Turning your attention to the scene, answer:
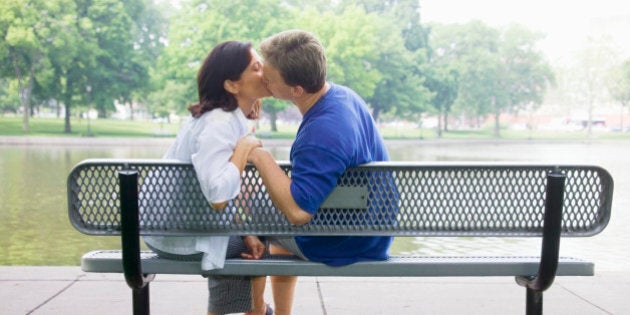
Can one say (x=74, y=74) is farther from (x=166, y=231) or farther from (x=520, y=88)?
(x=520, y=88)

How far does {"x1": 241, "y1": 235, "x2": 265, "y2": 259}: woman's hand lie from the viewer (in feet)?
6.38

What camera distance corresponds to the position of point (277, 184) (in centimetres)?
171

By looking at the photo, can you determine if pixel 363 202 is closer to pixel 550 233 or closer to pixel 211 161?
pixel 211 161

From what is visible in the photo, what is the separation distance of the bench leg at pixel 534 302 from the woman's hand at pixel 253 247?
88 cm

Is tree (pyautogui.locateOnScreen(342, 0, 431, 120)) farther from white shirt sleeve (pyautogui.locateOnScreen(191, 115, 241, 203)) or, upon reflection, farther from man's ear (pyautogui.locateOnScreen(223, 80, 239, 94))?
white shirt sleeve (pyautogui.locateOnScreen(191, 115, 241, 203))

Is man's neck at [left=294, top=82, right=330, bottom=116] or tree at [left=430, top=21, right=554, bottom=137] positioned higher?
tree at [left=430, top=21, right=554, bottom=137]

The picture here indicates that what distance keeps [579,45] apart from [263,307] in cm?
5829

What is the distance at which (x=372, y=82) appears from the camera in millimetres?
40250

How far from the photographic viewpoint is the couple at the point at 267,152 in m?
1.72


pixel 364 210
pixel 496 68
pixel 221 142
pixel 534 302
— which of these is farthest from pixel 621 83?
pixel 221 142

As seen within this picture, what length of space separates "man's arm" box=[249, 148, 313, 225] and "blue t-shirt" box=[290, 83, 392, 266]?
0.02 metres

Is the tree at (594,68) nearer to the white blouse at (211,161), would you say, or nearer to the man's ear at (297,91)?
the man's ear at (297,91)

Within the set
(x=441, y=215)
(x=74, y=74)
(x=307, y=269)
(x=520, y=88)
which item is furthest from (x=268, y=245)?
(x=520, y=88)

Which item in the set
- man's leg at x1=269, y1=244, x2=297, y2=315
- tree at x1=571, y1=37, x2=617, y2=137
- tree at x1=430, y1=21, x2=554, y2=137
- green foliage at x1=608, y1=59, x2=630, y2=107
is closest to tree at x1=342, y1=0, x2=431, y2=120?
tree at x1=430, y1=21, x2=554, y2=137
